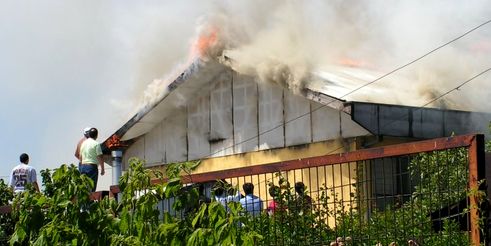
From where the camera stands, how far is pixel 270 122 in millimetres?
15812

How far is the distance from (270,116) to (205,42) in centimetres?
190

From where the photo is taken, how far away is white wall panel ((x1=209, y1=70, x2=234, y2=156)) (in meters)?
16.6

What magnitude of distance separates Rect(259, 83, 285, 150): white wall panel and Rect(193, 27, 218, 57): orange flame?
47.8 inches

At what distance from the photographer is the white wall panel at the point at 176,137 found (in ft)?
57.4

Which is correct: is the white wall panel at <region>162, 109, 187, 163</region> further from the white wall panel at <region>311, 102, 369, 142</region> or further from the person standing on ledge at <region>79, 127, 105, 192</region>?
the person standing on ledge at <region>79, 127, 105, 192</region>

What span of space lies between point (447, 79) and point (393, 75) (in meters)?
1.10

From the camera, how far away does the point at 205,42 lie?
54.4ft

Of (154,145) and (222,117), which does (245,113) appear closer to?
(222,117)

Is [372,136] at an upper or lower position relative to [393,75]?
lower

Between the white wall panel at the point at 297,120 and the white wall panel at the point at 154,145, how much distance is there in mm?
3317

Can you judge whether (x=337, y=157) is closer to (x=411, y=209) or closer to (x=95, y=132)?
(x=411, y=209)

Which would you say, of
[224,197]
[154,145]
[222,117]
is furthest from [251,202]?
[154,145]

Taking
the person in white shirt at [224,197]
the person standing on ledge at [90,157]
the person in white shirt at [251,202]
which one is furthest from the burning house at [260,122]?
the person in white shirt at [224,197]

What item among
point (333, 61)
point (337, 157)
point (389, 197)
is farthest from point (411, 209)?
point (333, 61)
